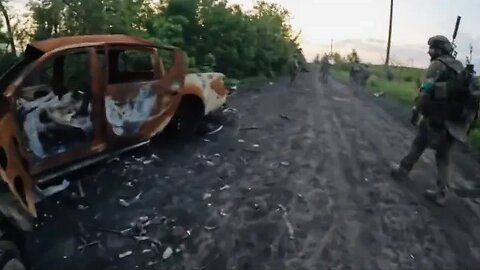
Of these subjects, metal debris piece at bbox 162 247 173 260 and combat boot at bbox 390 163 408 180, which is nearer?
metal debris piece at bbox 162 247 173 260

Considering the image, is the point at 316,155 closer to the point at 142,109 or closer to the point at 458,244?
the point at 142,109

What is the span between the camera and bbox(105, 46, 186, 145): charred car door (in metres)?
6.45

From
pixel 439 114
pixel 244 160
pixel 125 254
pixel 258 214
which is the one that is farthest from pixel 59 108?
pixel 439 114

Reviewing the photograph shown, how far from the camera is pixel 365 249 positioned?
4.79m

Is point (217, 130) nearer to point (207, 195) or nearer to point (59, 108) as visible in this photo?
point (207, 195)

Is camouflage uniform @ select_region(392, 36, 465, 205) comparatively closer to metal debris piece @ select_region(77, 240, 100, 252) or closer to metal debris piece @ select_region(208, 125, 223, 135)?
metal debris piece @ select_region(77, 240, 100, 252)

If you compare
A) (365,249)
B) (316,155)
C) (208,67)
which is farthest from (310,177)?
(208,67)

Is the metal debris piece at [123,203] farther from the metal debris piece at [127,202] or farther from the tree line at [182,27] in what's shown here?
the tree line at [182,27]

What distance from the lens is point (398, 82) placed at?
3138 centimetres

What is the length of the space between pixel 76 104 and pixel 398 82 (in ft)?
92.4

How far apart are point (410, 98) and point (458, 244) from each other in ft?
52.4

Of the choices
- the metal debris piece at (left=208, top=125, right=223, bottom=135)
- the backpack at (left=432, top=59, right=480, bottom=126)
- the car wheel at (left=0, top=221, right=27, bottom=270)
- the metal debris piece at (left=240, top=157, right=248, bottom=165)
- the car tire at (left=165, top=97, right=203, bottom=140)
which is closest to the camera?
the car wheel at (left=0, top=221, right=27, bottom=270)

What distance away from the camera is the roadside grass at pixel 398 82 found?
21.0 metres

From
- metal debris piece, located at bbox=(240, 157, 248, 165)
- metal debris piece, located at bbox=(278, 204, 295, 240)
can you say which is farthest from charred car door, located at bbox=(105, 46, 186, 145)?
metal debris piece, located at bbox=(278, 204, 295, 240)
